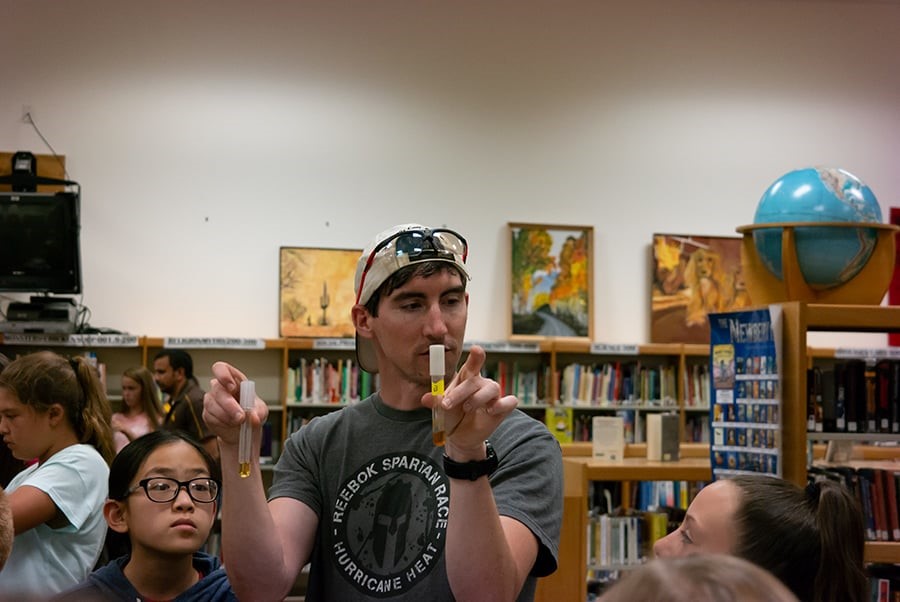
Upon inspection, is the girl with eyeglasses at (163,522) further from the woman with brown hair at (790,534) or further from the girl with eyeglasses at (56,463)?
the woman with brown hair at (790,534)

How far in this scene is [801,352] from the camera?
2990 mm

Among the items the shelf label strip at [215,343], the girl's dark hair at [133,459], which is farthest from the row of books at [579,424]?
the girl's dark hair at [133,459]

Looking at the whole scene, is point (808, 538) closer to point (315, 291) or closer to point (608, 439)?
point (608, 439)

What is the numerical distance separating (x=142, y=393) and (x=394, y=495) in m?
5.39

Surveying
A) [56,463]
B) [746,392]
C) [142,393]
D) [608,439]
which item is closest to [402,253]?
Result: [56,463]

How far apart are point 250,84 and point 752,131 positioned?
181 inches

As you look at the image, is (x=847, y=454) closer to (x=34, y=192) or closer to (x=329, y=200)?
(x=329, y=200)

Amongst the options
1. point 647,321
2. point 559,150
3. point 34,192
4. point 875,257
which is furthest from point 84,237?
point 875,257

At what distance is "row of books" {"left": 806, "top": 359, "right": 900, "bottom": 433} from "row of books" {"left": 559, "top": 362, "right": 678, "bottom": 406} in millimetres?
4723

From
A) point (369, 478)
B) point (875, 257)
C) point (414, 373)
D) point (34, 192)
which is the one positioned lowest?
point (369, 478)

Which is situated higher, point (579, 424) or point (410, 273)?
point (410, 273)

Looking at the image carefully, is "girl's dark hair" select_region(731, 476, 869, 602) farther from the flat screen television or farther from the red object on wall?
the red object on wall

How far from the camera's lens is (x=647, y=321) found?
8977mm

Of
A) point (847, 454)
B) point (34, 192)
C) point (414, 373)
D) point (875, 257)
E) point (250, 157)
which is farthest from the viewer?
point (250, 157)
